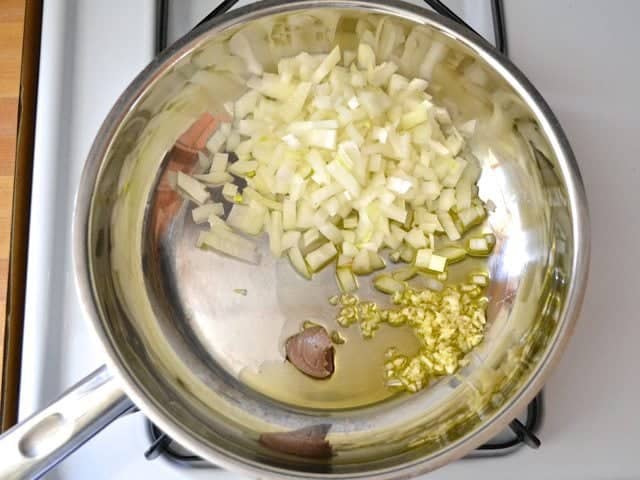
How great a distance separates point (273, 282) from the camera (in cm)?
92

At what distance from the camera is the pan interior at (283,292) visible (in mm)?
812

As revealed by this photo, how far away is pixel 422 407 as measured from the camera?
0.88 m

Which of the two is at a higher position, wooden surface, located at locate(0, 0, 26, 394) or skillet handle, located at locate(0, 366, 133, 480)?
wooden surface, located at locate(0, 0, 26, 394)

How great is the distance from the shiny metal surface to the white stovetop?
0.07m

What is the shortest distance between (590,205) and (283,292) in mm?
434

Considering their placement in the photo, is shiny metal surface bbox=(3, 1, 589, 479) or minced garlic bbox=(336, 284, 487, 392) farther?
minced garlic bbox=(336, 284, 487, 392)

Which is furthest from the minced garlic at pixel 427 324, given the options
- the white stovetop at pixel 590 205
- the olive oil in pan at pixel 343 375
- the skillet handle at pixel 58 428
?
the skillet handle at pixel 58 428

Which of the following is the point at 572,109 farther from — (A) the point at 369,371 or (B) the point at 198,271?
(B) the point at 198,271

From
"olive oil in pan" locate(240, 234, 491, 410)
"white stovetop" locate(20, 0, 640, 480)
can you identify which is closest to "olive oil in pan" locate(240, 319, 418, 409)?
"olive oil in pan" locate(240, 234, 491, 410)

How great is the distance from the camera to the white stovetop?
833 mm

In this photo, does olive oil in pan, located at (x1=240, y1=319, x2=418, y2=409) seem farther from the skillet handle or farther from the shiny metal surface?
the skillet handle

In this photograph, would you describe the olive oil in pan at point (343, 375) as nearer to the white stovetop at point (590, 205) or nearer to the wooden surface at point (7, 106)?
the white stovetop at point (590, 205)

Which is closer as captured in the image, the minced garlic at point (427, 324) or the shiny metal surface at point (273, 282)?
the shiny metal surface at point (273, 282)

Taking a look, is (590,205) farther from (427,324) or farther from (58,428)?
(58,428)
